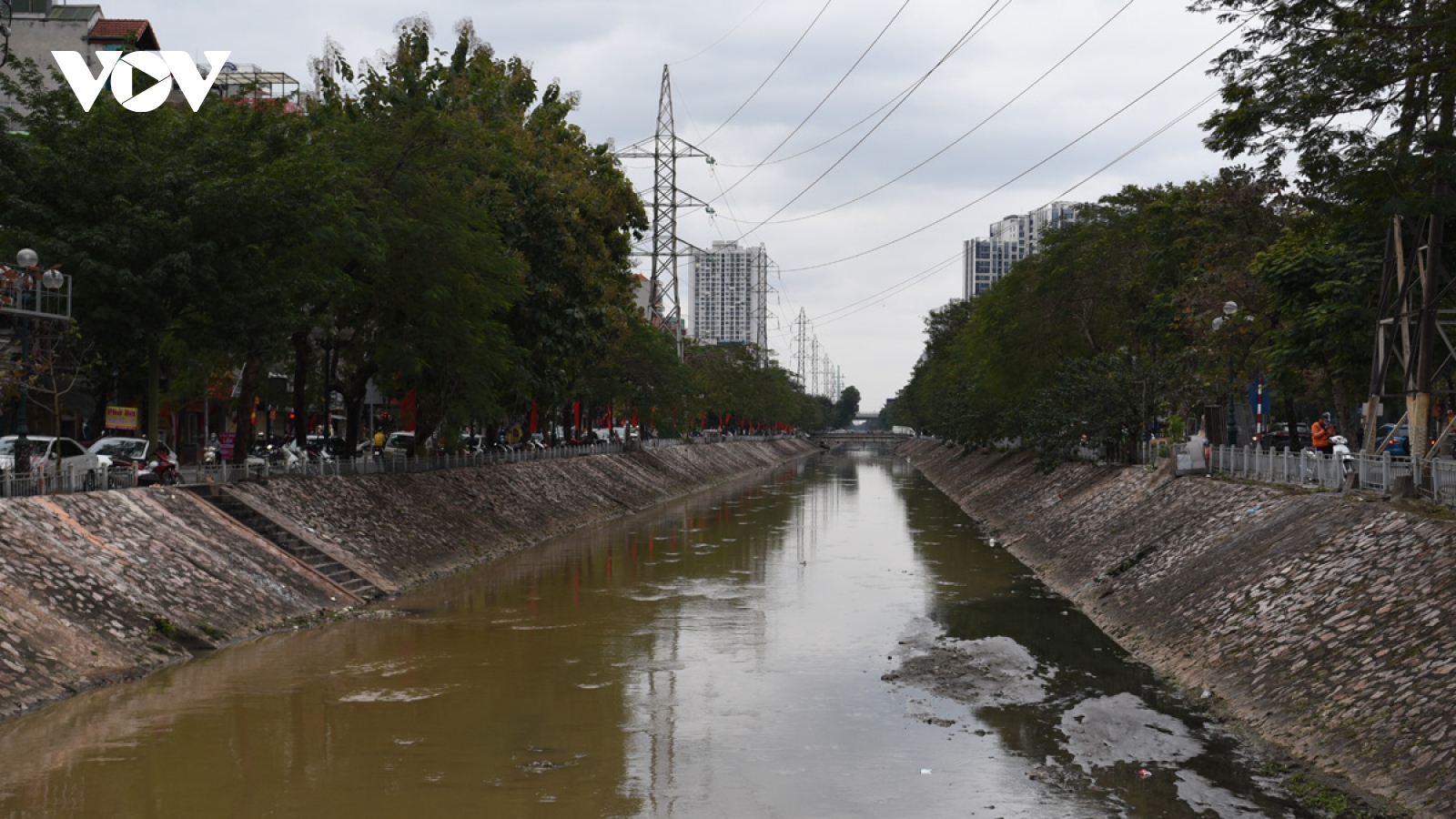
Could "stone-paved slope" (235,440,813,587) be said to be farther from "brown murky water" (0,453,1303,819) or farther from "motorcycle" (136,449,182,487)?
"brown murky water" (0,453,1303,819)

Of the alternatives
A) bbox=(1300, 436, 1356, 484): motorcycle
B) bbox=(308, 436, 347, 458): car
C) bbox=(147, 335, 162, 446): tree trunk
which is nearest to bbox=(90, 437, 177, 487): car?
bbox=(147, 335, 162, 446): tree trunk

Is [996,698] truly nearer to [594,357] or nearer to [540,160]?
[540,160]

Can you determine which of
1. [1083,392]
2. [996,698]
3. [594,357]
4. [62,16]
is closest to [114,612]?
[996,698]

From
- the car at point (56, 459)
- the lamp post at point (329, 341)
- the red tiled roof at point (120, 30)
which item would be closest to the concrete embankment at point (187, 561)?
the car at point (56, 459)

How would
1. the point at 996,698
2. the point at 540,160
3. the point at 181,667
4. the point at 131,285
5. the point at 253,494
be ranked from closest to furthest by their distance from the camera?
the point at 996,698, the point at 181,667, the point at 131,285, the point at 253,494, the point at 540,160

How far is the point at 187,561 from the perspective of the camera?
77.7 feet

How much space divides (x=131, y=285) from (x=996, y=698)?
20602 millimetres

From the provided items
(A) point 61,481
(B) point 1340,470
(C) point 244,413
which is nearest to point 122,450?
(C) point 244,413

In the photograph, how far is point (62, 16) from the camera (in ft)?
208

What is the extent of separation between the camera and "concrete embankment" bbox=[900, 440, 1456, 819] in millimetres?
13555

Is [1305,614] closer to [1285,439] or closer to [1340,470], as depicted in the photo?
[1340,470]

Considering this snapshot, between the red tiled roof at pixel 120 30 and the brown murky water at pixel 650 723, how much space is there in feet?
155

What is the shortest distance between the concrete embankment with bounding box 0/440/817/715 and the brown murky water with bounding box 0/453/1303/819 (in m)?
0.76

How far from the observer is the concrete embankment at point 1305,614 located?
1355 cm
